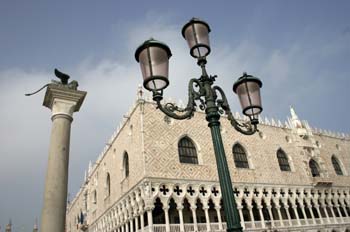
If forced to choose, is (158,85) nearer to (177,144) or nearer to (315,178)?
(177,144)

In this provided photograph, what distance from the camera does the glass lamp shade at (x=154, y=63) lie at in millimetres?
3041

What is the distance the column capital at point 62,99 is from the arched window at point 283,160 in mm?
17559

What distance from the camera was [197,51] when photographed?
3.58 metres

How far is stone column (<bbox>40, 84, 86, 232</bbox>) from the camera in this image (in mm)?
3336

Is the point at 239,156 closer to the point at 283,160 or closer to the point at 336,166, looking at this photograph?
the point at 283,160

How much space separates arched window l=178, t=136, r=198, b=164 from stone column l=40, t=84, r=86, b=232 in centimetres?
1083

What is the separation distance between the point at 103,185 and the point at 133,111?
7.86m

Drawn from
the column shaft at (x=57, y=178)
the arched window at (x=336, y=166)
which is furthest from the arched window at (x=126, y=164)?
the arched window at (x=336, y=166)

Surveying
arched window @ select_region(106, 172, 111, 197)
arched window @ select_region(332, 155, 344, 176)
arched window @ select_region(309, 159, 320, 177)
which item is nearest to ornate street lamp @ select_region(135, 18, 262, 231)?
arched window @ select_region(106, 172, 111, 197)

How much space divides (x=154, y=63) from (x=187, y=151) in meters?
12.3

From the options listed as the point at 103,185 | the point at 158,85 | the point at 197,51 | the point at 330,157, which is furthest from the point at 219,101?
the point at 330,157

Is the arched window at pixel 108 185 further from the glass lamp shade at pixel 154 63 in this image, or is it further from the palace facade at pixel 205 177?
the glass lamp shade at pixel 154 63

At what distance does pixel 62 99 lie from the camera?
404 centimetres

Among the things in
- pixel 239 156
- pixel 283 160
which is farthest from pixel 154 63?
pixel 283 160
